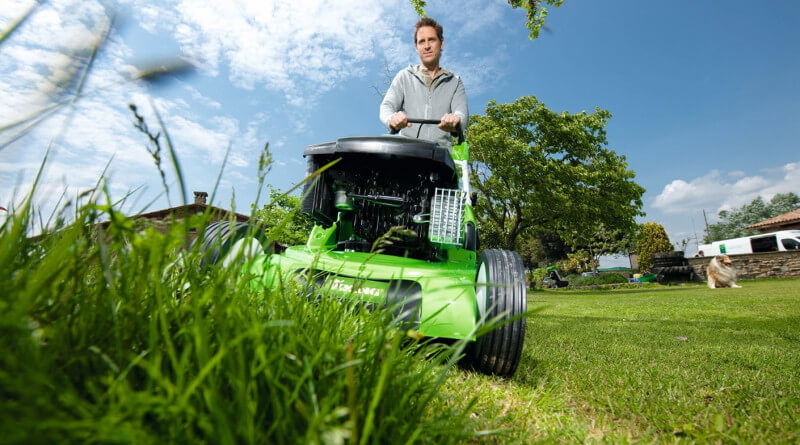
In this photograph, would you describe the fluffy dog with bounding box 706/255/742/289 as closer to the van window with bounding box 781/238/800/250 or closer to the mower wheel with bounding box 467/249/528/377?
the van window with bounding box 781/238/800/250

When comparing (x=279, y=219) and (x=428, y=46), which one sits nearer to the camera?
(x=279, y=219)

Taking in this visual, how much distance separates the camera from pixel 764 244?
1157 inches

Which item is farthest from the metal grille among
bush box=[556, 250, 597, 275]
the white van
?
bush box=[556, 250, 597, 275]

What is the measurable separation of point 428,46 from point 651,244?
149ft

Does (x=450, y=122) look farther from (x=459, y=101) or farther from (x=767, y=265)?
(x=767, y=265)

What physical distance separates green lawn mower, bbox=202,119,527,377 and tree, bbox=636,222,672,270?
45.5 meters

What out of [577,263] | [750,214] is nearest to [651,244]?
[577,263]

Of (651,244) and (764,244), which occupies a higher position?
(651,244)

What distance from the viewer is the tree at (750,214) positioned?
206 ft

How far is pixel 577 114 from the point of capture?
885 inches

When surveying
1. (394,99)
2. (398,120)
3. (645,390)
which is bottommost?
(645,390)

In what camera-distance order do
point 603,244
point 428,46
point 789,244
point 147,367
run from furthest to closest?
point 603,244
point 789,244
point 428,46
point 147,367

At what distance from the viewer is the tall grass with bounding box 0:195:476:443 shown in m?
0.50

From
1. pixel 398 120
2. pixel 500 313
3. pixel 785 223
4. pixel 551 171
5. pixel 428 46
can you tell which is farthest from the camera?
pixel 785 223
